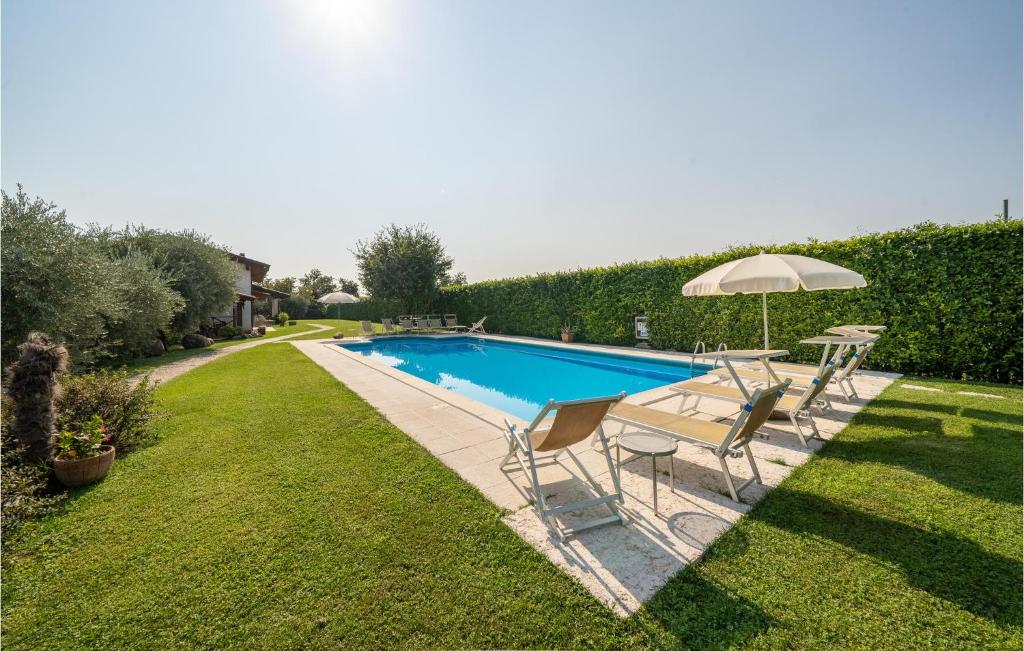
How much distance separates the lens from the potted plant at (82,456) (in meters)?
3.55

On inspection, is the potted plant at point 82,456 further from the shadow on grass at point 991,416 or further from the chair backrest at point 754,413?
the shadow on grass at point 991,416

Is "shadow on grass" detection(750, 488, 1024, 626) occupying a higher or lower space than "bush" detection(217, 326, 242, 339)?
lower

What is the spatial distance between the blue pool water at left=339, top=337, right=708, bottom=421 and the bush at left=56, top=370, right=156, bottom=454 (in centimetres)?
534

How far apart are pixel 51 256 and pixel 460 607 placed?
1166 cm

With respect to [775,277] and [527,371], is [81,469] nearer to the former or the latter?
[775,277]

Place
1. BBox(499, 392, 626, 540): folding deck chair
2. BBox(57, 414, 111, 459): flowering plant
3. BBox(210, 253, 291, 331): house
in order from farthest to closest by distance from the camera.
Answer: BBox(210, 253, 291, 331): house → BBox(57, 414, 111, 459): flowering plant → BBox(499, 392, 626, 540): folding deck chair

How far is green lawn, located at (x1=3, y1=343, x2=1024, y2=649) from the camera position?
196 centimetres

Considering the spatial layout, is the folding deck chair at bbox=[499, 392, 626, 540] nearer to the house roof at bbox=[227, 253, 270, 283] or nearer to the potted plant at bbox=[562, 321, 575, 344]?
the potted plant at bbox=[562, 321, 575, 344]

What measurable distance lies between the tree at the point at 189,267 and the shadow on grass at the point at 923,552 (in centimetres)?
1967

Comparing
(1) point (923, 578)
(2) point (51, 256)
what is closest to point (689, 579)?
(1) point (923, 578)

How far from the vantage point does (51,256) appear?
26.3ft

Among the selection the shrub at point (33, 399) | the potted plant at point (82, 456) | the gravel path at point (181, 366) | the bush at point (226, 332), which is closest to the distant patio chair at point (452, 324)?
the gravel path at point (181, 366)

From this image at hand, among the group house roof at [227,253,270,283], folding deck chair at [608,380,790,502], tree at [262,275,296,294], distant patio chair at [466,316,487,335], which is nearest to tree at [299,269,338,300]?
tree at [262,275,296,294]

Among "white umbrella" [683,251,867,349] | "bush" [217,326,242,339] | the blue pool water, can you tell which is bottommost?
the blue pool water
